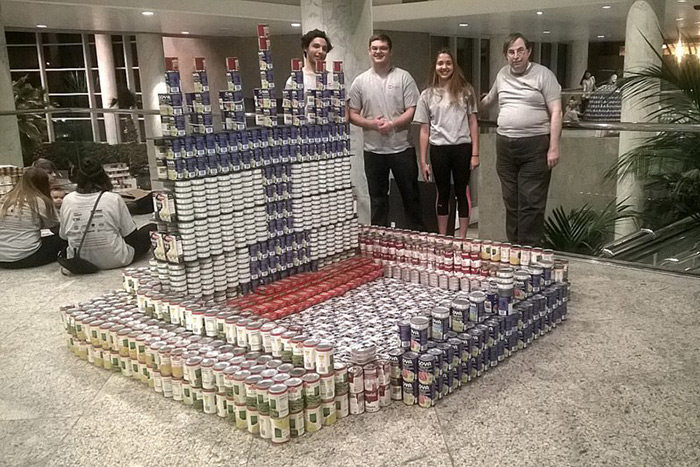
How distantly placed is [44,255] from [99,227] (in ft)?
2.78

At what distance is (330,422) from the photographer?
3.01 m

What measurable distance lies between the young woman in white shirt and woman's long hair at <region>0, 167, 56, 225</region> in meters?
3.27

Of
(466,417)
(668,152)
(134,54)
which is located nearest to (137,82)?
(134,54)

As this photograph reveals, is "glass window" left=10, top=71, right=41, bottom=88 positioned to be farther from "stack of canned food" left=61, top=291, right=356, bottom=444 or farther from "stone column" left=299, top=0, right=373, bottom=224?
"stack of canned food" left=61, top=291, right=356, bottom=444

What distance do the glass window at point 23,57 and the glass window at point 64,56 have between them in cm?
26

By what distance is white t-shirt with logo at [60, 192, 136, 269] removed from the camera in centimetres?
530

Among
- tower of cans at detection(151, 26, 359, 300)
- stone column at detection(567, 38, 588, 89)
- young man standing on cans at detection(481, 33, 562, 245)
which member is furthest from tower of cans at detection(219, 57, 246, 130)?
stone column at detection(567, 38, 588, 89)

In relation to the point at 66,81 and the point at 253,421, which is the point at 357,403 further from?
the point at 66,81

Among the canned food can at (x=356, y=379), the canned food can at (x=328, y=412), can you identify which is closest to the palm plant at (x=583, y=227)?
the canned food can at (x=356, y=379)

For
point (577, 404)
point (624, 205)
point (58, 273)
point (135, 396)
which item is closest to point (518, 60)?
point (624, 205)

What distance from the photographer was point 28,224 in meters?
5.81

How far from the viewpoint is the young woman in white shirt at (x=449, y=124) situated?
211 inches

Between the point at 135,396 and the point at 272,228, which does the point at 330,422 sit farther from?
the point at 272,228

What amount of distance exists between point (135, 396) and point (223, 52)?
1586 cm
